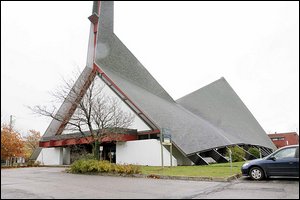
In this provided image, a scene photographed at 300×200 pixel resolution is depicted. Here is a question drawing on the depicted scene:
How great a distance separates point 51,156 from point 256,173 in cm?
2416

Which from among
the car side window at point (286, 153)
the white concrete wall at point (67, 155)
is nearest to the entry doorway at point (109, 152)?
the white concrete wall at point (67, 155)

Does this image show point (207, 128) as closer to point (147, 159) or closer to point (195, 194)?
point (147, 159)

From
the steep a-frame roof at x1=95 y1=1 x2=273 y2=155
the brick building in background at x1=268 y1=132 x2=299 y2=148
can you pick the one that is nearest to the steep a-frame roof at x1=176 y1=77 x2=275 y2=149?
the steep a-frame roof at x1=95 y1=1 x2=273 y2=155

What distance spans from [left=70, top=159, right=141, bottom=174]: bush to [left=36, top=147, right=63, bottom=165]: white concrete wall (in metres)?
12.5

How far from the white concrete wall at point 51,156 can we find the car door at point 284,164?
23.4 m

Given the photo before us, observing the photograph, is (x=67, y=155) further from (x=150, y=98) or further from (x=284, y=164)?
(x=284, y=164)

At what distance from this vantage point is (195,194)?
8266mm

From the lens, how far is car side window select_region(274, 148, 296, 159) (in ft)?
35.1

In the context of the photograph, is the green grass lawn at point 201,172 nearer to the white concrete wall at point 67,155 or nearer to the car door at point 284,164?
the car door at point 284,164

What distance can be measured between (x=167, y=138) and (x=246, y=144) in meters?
14.4

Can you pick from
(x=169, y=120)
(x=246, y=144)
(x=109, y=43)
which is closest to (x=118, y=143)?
(x=169, y=120)

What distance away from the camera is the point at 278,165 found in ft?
35.4

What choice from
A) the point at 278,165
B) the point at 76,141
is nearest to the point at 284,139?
the point at 76,141

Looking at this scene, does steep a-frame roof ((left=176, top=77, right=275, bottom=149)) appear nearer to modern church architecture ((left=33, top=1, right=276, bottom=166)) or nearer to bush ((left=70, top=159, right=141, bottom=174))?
modern church architecture ((left=33, top=1, right=276, bottom=166))
